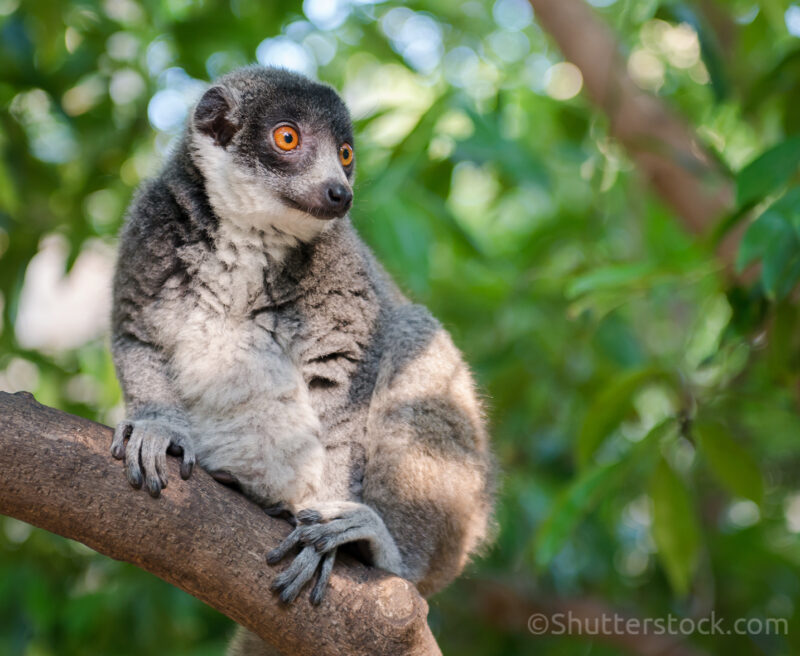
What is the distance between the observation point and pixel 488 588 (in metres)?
6.46

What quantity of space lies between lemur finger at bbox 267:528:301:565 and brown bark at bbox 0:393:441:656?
0.03m

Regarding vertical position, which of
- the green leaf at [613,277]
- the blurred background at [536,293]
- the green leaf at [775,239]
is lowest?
the blurred background at [536,293]

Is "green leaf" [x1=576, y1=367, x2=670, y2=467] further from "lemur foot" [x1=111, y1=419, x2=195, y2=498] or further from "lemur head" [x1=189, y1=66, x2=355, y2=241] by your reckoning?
"lemur foot" [x1=111, y1=419, x2=195, y2=498]

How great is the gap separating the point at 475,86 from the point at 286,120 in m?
5.27

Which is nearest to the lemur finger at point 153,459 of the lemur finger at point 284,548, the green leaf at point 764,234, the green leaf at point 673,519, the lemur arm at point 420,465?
the lemur finger at point 284,548

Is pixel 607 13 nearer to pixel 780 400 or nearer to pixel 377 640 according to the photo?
pixel 780 400

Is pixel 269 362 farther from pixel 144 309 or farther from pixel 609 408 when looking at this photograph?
pixel 609 408

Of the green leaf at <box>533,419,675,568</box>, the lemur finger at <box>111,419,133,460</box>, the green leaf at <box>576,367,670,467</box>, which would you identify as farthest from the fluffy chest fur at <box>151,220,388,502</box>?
the green leaf at <box>576,367,670,467</box>

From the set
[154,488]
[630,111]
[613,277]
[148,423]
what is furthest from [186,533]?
[630,111]

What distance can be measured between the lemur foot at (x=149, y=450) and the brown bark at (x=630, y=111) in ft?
11.8

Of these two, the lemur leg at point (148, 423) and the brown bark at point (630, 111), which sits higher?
the brown bark at point (630, 111)

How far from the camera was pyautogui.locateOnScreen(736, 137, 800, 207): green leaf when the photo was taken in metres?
3.23

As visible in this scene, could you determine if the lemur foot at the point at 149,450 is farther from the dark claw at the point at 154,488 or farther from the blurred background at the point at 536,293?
the blurred background at the point at 536,293

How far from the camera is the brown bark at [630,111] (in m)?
5.38
